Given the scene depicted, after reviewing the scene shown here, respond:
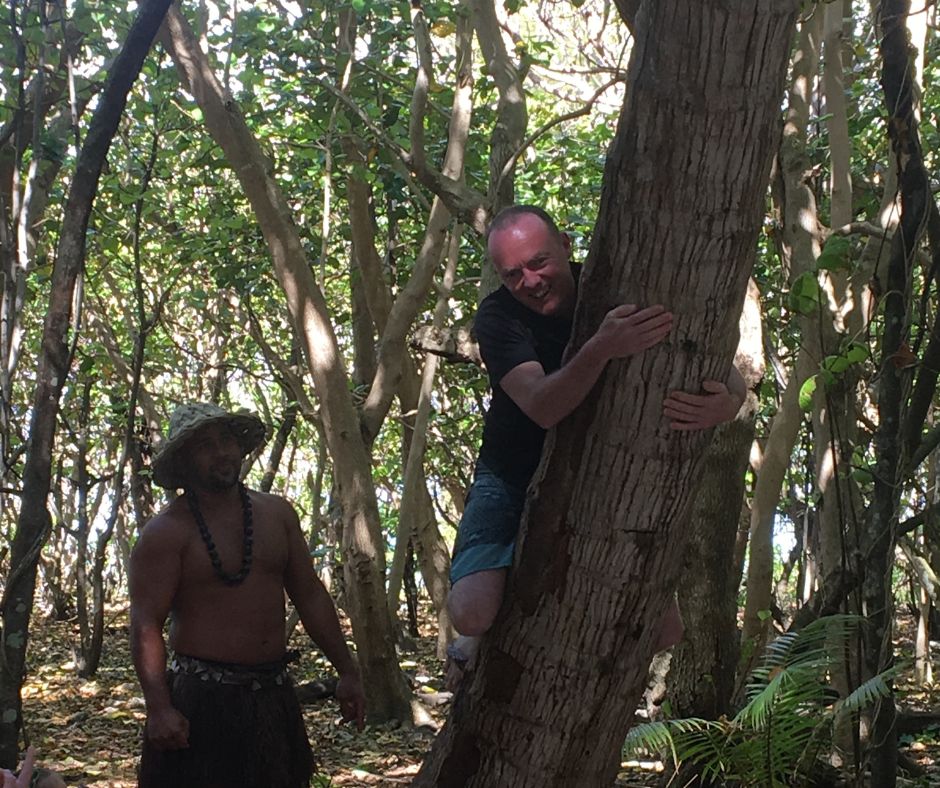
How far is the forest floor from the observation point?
6609 millimetres

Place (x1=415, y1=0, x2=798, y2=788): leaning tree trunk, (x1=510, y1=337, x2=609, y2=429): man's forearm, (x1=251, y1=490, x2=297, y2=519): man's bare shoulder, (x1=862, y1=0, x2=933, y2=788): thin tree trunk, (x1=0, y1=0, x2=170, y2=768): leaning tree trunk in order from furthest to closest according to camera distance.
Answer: (x1=251, y1=490, x2=297, y2=519): man's bare shoulder, (x1=862, y1=0, x2=933, y2=788): thin tree trunk, (x1=0, y1=0, x2=170, y2=768): leaning tree trunk, (x1=510, y1=337, x2=609, y2=429): man's forearm, (x1=415, y1=0, x2=798, y2=788): leaning tree trunk

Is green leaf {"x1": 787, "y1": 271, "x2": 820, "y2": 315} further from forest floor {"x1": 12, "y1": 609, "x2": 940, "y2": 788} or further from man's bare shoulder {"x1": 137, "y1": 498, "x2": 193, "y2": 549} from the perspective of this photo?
forest floor {"x1": 12, "y1": 609, "x2": 940, "y2": 788}

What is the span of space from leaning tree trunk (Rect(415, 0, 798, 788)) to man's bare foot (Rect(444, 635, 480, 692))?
15cm

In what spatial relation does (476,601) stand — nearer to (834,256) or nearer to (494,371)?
(494,371)

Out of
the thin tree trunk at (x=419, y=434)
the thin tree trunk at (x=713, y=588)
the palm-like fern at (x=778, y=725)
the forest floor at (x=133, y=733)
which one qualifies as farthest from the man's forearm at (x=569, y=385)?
the thin tree trunk at (x=419, y=434)

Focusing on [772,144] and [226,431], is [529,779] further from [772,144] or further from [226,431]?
[226,431]

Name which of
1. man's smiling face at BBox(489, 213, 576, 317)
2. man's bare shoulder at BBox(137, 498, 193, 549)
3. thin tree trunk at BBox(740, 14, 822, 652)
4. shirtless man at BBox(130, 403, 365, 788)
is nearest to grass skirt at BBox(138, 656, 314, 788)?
shirtless man at BBox(130, 403, 365, 788)

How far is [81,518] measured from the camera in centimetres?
969

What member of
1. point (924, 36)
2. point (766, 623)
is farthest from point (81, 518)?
point (924, 36)

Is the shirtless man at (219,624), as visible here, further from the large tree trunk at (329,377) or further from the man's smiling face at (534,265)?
the large tree trunk at (329,377)

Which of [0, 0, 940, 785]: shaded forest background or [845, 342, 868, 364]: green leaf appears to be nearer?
[845, 342, 868, 364]: green leaf

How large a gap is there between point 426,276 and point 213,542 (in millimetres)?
3659

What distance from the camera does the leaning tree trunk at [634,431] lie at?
1.95 m

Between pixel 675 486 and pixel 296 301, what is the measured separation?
5.22 metres
